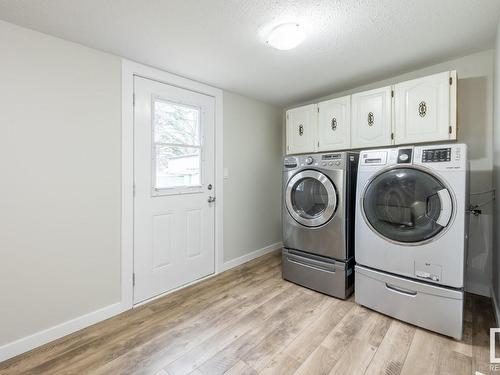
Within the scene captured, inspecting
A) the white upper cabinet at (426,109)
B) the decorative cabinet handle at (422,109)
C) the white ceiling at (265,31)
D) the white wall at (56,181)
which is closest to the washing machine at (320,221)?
the white upper cabinet at (426,109)

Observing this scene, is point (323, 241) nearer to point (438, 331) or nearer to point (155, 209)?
point (438, 331)

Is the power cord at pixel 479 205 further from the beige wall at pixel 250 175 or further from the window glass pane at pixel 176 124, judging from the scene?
the window glass pane at pixel 176 124

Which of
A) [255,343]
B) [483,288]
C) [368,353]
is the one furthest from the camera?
[483,288]

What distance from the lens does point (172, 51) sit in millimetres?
1911

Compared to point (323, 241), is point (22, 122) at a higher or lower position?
higher

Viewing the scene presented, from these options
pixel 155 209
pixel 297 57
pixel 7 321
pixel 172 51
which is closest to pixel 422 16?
pixel 297 57

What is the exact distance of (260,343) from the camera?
5.24 ft

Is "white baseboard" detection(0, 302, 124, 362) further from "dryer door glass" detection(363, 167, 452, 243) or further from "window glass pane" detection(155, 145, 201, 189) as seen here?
"dryer door glass" detection(363, 167, 452, 243)

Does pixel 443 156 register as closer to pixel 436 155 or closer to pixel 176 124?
pixel 436 155

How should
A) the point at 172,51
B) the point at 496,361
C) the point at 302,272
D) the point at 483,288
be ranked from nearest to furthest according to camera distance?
1. the point at 496,361
2. the point at 172,51
3. the point at 483,288
4. the point at 302,272

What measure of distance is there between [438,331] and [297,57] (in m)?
2.29

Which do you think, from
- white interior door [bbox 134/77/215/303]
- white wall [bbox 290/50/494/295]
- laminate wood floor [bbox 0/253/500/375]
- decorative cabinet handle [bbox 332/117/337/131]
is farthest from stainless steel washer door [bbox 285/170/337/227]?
white wall [bbox 290/50/494/295]

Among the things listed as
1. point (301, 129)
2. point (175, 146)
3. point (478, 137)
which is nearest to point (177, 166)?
point (175, 146)

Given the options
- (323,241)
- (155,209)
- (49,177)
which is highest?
(49,177)
